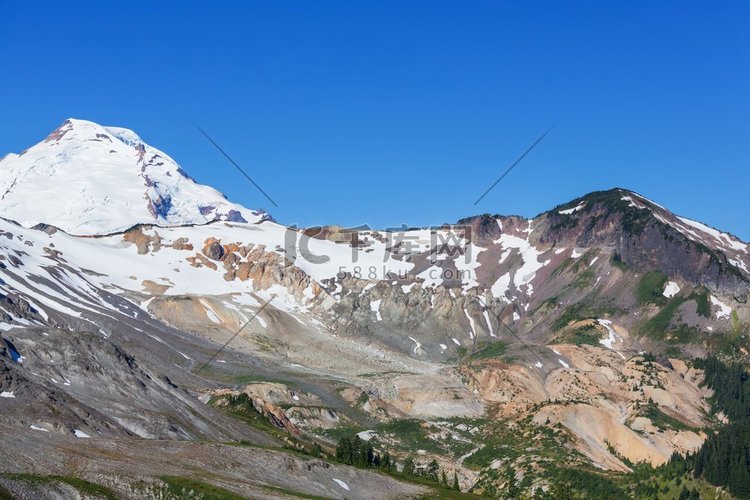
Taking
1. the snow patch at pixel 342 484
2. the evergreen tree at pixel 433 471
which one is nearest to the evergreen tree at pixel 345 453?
the evergreen tree at pixel 433 471

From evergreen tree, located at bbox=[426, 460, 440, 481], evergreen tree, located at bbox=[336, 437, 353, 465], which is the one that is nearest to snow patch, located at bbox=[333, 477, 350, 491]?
evergreen tree, located at bbox=[336, 437, 353, 465]

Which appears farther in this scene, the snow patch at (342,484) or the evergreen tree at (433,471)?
the evergreen tree at (433,471)

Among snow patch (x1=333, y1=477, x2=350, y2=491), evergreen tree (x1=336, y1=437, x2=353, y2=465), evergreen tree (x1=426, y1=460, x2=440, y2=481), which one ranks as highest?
evergreen tree (x1=426, y1=460, x2=440, y2=481)

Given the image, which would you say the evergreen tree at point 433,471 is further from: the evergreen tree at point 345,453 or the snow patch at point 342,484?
the snow patch at point 342,484

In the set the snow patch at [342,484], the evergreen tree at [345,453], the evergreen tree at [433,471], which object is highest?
the evergreen tree at [433,471]

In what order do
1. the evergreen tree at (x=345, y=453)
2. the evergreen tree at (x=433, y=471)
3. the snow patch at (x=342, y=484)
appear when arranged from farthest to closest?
the evergreen tree at (x=433, y=471) → the evergreen tree at (x=345, y=453) → the snow patch at (x=342, y=484)

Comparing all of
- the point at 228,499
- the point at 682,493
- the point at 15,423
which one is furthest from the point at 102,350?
the point at 682,493

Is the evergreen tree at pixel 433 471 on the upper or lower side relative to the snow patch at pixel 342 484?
upper

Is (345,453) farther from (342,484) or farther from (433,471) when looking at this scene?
(342,484)

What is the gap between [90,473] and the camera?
372 ft

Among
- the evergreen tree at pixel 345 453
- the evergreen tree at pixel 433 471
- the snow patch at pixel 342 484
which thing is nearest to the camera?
the snow patch at pixel 342 484

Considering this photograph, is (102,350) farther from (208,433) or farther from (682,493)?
(682,493)

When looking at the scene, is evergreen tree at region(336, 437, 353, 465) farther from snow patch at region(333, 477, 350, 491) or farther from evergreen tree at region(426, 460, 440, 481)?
snow patch at region(333, 477, 350, 491)

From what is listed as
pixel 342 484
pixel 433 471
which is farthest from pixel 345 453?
pixel 342 484
